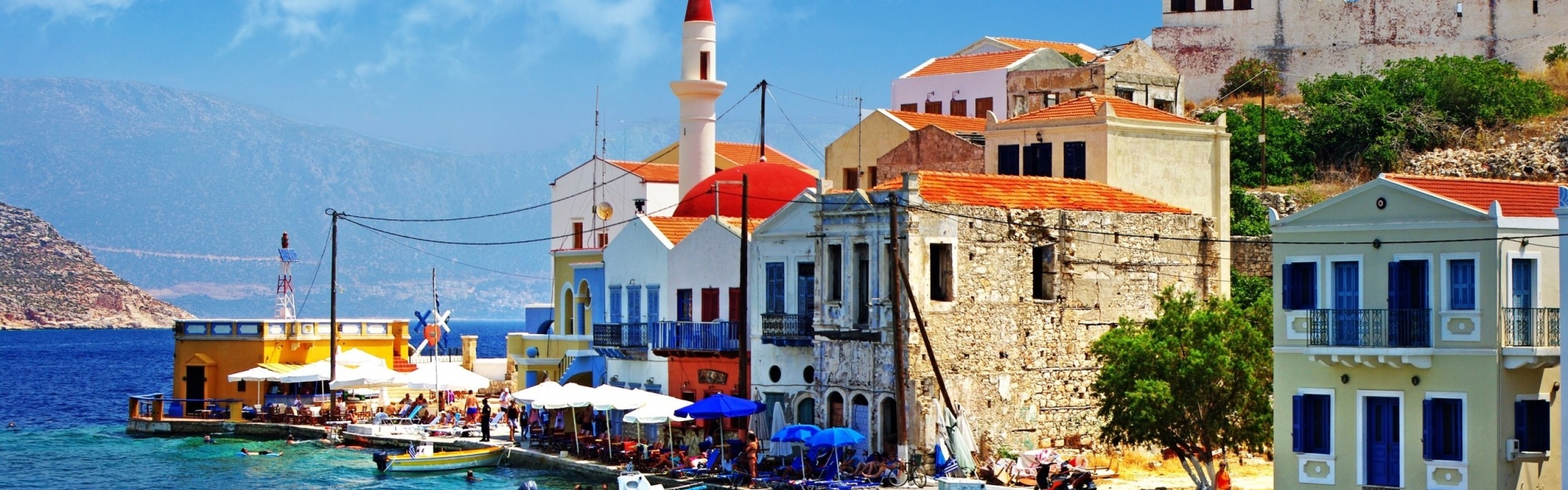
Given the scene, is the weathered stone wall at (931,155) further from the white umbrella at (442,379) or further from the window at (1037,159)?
the white umbrella at (442,379)

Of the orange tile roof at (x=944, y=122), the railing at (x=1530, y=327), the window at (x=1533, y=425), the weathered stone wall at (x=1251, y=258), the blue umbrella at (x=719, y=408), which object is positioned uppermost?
the orange tile roof at (x=944, y=122)

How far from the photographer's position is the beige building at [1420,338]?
27625 mm

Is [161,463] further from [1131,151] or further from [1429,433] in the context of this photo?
[1429,433]

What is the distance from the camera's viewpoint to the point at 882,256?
38.0m

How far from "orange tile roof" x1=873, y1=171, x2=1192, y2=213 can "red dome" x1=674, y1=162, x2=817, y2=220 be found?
7.53 metres

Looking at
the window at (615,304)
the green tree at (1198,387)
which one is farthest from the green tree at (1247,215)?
the green tree at (1198,387)

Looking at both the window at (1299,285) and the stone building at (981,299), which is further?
the stone building at (981,299)

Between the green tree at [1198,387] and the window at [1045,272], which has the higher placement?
the window at [1045,272]

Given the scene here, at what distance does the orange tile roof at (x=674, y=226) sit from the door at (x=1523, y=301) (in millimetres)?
22465

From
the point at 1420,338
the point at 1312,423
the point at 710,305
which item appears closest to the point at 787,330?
the point at 710,305

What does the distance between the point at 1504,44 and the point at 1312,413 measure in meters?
39.3

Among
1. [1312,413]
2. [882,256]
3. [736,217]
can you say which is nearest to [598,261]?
[736,217]

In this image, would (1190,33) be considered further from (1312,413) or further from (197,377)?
(1312,413)

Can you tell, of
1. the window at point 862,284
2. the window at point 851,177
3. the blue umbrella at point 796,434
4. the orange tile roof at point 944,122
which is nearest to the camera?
the blue umbrella at point 796,434
